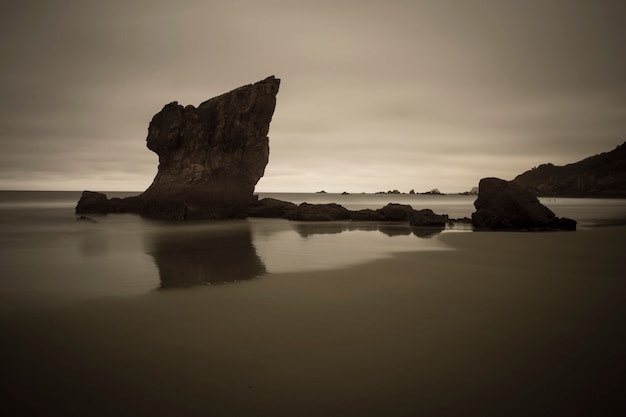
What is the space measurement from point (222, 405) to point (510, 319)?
4.92 meters

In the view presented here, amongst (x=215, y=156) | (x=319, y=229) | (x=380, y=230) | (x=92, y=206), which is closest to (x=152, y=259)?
(x=319, y=229)

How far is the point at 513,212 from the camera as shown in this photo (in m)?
24.9

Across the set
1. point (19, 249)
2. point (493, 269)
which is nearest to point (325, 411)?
point (493, 269)

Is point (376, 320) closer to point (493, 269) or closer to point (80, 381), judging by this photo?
point (80, 381)

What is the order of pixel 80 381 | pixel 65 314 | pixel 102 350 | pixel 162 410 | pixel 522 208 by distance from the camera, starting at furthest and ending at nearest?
pixel 522 208
pixel 65 314
pixel 102 350
pixel 80 381
pixel 162 410

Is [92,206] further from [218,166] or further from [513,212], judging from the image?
[513,212]

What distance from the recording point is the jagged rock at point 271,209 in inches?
1506

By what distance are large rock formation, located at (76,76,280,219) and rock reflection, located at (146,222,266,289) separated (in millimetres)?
14865

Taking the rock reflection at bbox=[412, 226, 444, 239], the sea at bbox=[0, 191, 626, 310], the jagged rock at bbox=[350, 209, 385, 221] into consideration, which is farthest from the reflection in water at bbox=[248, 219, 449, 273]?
the jagged rock at bbox=[350, 209, 385, 221]

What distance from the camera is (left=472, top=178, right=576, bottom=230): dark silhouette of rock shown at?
942 inches

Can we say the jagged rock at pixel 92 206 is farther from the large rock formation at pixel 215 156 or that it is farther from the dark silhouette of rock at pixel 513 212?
the dark silhouette of rock at pixel 513 212

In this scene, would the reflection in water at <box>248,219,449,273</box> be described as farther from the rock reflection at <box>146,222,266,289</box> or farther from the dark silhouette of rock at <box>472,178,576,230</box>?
the dark silhouette of rock at <box>472,178,576,230</box>

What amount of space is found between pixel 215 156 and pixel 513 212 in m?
24.8

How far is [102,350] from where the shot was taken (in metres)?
5.26
